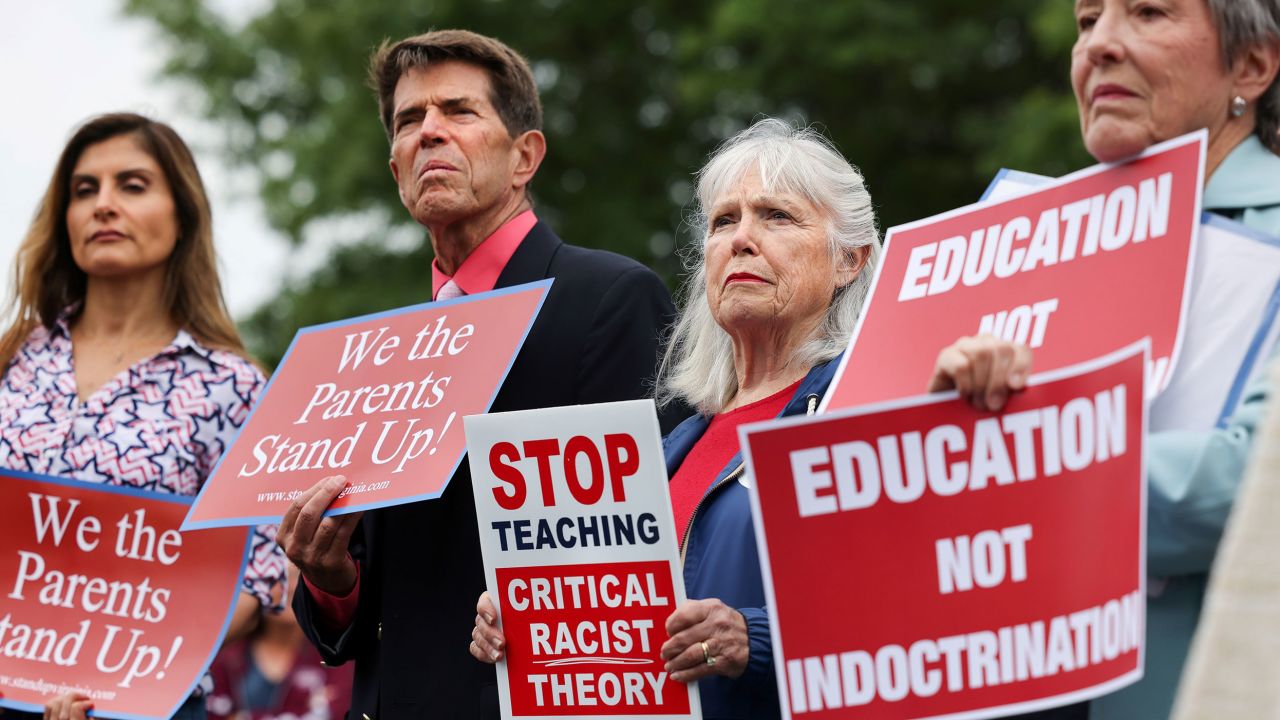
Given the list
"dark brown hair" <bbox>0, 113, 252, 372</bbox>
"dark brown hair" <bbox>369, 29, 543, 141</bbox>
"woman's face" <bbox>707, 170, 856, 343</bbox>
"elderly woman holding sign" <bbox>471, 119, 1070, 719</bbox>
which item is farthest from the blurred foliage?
"woman's face" <bbox>707, 170, 856, 343</bbox>

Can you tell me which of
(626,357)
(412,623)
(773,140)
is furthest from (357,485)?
(773,140)

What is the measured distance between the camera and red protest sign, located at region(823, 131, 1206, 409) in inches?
105

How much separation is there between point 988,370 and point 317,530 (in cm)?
182

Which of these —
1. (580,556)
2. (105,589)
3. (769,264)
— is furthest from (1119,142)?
(105,589)

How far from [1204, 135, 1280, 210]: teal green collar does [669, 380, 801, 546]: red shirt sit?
3.52 feet

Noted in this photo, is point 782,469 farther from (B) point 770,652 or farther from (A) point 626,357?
(A) point 626,357

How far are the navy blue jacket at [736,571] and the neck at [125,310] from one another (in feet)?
7.21

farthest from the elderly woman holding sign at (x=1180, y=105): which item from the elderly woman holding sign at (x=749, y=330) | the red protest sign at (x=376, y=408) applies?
the red protest sign at (x=376, y=408)

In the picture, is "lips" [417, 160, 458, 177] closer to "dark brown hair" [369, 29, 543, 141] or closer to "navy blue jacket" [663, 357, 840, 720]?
"dark brown hair" [369, 29, 543, 141]

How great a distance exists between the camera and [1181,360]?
8.75 feet

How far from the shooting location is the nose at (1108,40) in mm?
2820

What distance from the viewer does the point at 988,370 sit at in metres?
2.47

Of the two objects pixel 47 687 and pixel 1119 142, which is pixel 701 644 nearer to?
pixel 1119 142

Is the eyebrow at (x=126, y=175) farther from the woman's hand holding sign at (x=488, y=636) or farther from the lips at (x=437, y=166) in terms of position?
the woman's hand holding sign at (x=488, y=636)
